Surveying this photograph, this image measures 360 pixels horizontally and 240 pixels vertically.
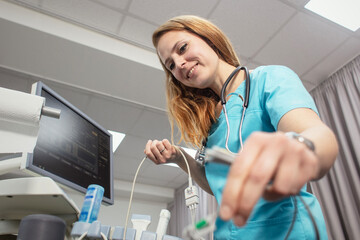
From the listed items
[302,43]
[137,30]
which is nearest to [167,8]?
[137,30]

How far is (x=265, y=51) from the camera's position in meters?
2.20

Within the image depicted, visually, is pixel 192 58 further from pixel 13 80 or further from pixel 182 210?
pixel 182 210

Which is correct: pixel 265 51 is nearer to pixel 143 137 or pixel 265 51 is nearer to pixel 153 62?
pixel 153 62

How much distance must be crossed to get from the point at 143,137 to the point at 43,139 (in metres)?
2.44

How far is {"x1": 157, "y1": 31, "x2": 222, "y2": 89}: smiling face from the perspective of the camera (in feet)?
2.67

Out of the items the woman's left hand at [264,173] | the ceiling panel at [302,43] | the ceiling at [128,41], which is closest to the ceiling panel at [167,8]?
the ceiling at [128,41]

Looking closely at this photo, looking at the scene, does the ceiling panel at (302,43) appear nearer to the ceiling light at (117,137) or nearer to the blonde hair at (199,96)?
the blonde hair at (199,96)

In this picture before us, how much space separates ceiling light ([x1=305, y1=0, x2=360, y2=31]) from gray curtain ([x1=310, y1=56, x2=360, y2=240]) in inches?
16.0

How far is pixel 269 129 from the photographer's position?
615 millimetres

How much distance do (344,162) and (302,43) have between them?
100 cm

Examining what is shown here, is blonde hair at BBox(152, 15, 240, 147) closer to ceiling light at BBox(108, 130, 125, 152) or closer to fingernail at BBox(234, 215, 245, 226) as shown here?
fingernail at BBox(234, 215, 245, 226)

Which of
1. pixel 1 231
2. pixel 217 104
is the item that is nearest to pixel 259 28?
pixel 217 104

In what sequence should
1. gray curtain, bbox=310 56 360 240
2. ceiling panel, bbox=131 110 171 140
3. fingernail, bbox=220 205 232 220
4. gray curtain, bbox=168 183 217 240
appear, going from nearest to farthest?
fingernail, bbox=220 205 232 220 < gray curtain, bbox=310 56 360 240 < ceiling panel, bbox=131 110 171 140 < gray curtain, bbox=168 183 217 240

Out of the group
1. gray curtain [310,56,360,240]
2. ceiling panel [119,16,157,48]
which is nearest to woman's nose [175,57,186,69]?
ceiling panel [119,16,157,48]
